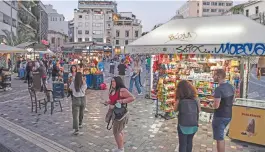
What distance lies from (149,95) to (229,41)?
6.42 metres

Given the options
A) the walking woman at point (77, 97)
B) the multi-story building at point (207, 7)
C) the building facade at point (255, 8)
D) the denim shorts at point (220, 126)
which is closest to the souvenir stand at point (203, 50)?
the denim shorts at point (220, 126)

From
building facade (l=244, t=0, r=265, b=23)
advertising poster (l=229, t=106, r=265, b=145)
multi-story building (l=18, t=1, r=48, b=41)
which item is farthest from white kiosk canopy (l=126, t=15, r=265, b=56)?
building facade (l=244, t=0, r=265, b=23)

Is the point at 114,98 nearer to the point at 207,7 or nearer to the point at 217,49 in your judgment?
the point at 217,49

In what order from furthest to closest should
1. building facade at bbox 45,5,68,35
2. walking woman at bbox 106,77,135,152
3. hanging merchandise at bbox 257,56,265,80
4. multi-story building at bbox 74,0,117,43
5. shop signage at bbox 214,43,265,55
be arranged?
1. building facade at bbox 45,5,68,35
2. multi-story building at bbox 74,0,117,43
3. hanging merchandise at bbox 257,56,265,80
4. shop signage at bbox 214,43,265,55
5. walking woman at bbox 106,77,135,152

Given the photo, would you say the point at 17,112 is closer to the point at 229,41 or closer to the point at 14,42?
the point at 229,41

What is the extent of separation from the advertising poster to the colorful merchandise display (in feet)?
6.62

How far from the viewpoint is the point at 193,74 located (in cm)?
973

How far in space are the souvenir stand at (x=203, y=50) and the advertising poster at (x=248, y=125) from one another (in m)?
1.32

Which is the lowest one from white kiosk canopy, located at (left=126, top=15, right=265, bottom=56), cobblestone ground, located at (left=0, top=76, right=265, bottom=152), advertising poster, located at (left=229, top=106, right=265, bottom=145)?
cobblestone ground, located at (left=0, top=76, right=265, bottom=152)

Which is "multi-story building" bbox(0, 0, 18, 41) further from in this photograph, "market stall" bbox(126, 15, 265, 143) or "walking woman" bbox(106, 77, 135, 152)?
"walking woman" bbox(106, 77, 135, 152)

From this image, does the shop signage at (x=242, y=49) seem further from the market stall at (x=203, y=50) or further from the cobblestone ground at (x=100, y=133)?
the cobblestone ground at (x=100, y=133)

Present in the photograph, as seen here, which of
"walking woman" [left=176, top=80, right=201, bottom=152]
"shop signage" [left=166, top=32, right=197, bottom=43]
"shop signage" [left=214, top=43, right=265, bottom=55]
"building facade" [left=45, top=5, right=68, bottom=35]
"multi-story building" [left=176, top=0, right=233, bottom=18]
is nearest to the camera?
"walking woman" [left=176, top=80, right=201, bottom=152]

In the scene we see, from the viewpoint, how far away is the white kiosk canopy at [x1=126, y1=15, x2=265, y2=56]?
681 cm

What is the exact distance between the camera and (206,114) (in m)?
8.81
